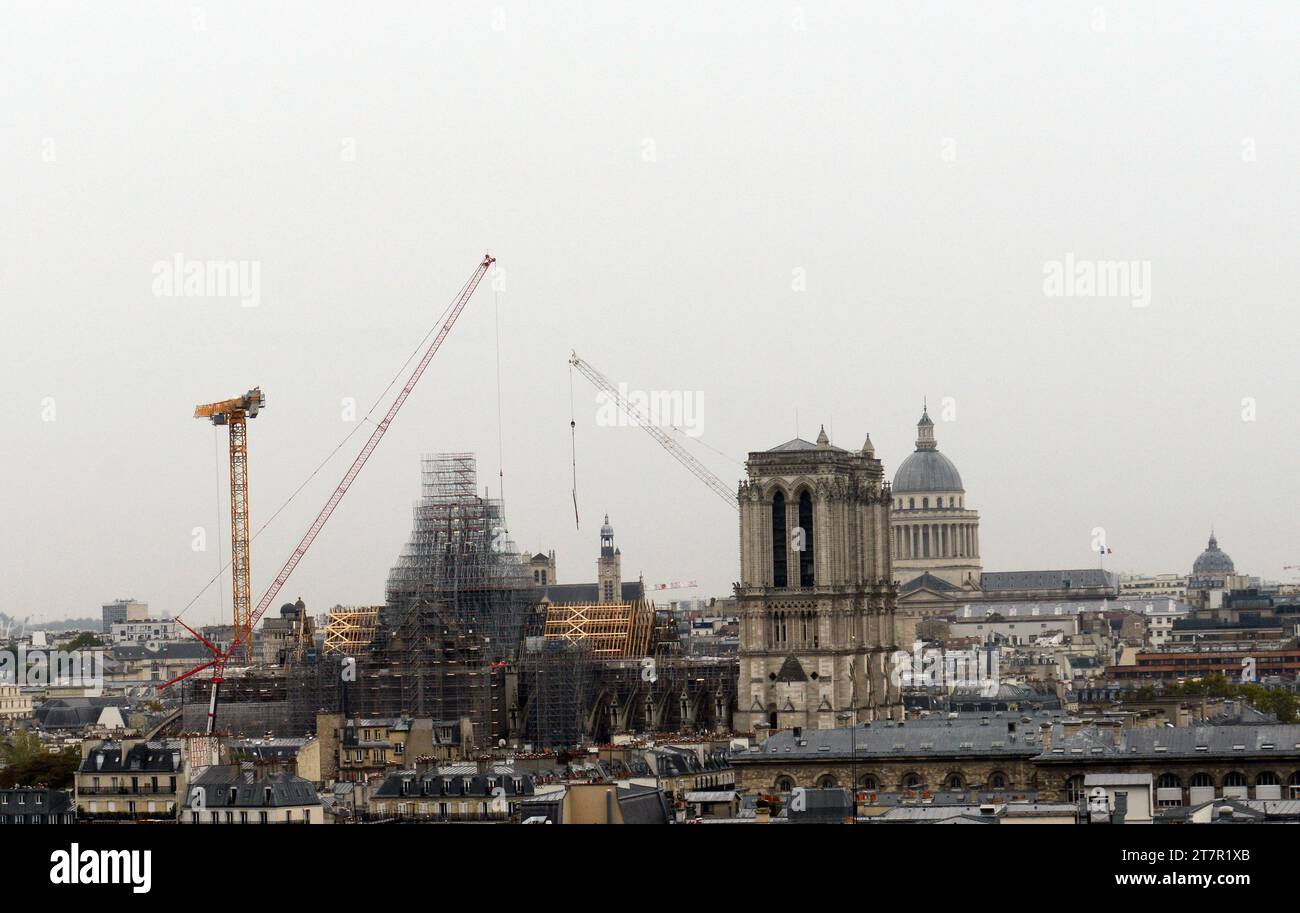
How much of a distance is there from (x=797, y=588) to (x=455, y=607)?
719 inches

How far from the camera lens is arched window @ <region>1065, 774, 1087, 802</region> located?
247 ft

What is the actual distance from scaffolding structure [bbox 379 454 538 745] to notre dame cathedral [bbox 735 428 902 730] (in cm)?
1301

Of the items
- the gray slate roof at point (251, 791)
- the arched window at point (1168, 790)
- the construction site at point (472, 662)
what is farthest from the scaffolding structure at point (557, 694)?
the arched window at point (1168, 790)

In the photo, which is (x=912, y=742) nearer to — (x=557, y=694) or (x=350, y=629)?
(x=557, y=694)

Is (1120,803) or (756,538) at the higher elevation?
(756,538)

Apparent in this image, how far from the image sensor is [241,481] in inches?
6220

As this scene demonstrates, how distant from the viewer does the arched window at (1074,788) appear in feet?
247

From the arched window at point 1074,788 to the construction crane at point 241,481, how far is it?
266 feet

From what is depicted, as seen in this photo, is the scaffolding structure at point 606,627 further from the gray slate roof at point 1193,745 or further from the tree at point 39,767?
the gray slate roof at point 1193,745

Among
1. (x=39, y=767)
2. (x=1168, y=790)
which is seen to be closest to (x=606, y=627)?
(x=39, y=767)

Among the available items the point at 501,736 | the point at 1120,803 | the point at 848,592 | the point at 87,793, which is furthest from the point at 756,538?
the point at 1120,803
